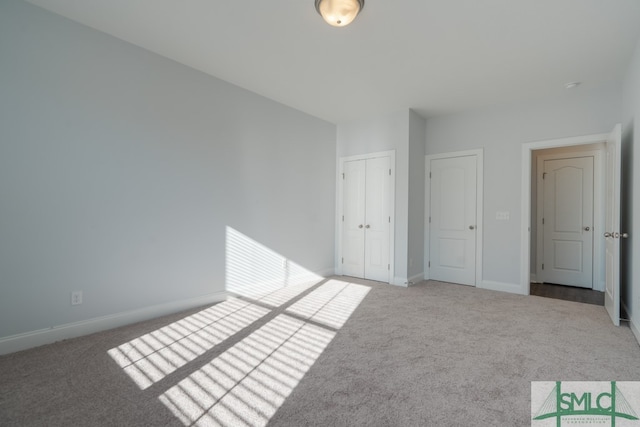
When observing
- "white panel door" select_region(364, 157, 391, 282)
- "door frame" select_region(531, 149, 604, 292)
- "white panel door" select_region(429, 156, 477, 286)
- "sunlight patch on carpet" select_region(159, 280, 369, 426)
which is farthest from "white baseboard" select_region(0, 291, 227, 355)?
"door frame" select_region(531, 149, 604, 292)

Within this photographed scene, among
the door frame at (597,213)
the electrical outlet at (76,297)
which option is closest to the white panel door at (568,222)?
the door frame at (597,213)

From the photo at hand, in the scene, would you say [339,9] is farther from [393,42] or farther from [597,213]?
[597,213]

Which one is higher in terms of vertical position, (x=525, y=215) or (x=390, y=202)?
(x=390, y=202)

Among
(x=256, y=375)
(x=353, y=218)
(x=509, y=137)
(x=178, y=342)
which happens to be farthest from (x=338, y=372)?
(x=509, y=137)

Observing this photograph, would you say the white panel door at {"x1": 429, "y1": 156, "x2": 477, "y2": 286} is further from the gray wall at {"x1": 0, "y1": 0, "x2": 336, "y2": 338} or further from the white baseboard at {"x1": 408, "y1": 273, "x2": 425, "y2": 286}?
the gray wall at {"x1": 0, "y1": 0, "x2": 336, "y2": 338}

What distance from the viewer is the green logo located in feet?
5.41

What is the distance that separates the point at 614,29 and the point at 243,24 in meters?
3.14

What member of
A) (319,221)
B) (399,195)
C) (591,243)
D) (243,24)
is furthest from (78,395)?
(591,243)

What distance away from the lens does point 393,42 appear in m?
2.81

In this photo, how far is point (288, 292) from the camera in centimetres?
414

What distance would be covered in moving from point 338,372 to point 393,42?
9.24 feet

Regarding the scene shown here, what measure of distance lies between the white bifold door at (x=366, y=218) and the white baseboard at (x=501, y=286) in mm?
1382

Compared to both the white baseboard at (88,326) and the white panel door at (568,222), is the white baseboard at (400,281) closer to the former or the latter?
the white panel door at (568,222)

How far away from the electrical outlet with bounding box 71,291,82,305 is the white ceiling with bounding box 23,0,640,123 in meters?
2.33
